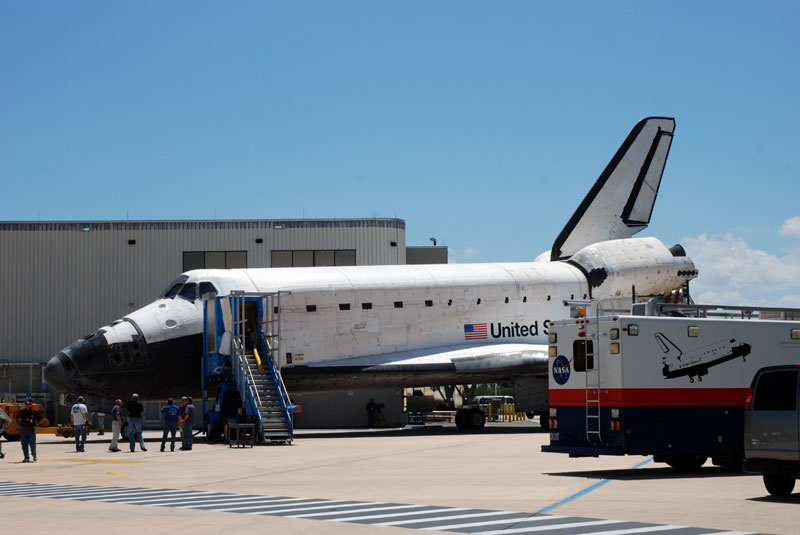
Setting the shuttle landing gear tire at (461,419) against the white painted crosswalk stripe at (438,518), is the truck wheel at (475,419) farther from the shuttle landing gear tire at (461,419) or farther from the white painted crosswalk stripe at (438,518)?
the white painted crosswalk stripe at (438,518)

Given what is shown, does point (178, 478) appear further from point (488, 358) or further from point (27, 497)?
point (488, 358)

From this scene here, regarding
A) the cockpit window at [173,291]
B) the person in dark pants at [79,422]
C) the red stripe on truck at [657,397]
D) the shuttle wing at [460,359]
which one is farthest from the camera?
the shuttle wing at [460,359]

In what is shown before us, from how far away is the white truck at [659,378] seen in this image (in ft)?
45.9

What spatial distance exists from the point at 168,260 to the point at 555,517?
2947cm

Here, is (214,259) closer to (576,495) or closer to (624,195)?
(624,195)

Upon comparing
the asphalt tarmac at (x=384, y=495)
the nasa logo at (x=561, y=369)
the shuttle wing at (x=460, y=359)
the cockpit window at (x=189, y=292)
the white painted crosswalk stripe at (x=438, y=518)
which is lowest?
the asphalt tarmac at (x=384, y=495)

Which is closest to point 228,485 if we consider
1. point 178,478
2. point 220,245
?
point 178,478

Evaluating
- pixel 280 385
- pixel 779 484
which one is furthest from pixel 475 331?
pixel 779 484

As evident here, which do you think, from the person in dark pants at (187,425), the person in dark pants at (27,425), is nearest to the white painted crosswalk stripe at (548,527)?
the person in dark pants at (27,425)

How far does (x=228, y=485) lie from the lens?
44.6 feet

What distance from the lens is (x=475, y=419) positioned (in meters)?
29.8

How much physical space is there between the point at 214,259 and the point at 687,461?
25442 mm

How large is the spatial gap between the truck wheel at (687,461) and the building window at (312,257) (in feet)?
76.7

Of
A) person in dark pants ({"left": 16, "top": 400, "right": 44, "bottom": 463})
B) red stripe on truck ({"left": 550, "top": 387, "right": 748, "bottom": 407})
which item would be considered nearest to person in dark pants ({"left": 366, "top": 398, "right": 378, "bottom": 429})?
person in dark pants ({"left": 16, "top": 400, "right": 44, "bottom": 463})
